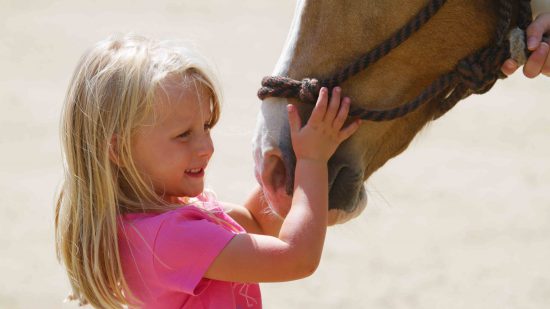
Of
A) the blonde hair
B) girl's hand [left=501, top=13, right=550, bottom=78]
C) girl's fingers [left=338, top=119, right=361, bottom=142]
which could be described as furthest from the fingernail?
the blonde hair

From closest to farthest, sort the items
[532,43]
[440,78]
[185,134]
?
[185,134], [532,43], [440,78]

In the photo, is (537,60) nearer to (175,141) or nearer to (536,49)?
(536,49)

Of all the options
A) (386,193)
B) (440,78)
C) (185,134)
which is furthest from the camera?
(386,193)

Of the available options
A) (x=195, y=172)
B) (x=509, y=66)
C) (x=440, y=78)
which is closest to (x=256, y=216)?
(x=195, y=172)

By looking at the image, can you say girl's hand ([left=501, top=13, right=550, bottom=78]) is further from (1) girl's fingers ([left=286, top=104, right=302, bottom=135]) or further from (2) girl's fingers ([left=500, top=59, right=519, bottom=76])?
(1) girl's fingers ([left=286, top=104, right=302, bottom=135])

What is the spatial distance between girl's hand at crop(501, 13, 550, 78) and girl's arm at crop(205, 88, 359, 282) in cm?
60

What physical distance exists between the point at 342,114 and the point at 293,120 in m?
0.13

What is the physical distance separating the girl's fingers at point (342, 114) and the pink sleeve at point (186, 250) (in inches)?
15.9

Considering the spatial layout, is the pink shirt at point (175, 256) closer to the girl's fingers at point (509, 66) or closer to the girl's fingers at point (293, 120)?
the girl's fingers at point (293, 120)

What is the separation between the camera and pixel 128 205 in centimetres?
220

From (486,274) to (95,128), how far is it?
3590mm

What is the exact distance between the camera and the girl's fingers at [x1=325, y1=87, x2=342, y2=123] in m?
2.21

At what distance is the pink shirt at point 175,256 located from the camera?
2.05 m

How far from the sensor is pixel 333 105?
2225 millimetres
